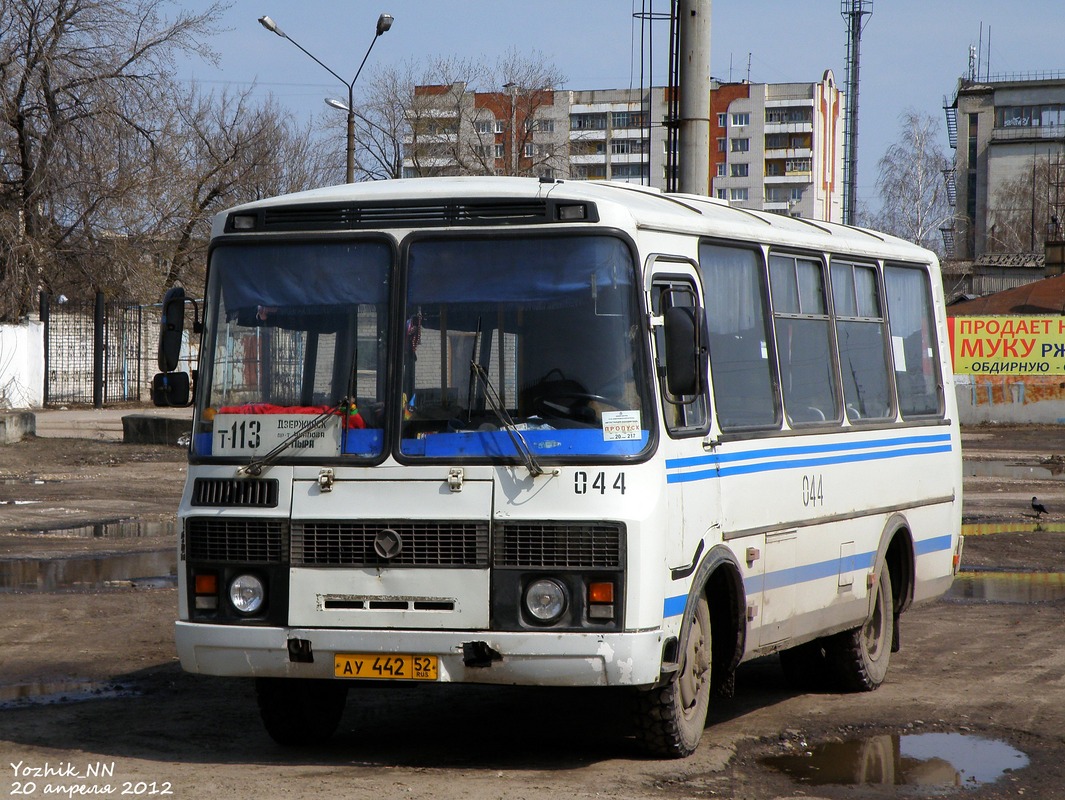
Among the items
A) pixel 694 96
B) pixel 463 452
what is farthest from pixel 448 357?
pixel 694 96

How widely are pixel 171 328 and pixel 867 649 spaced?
4634 millimetres

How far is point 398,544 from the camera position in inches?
257

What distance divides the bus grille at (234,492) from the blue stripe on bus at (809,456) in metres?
1.76

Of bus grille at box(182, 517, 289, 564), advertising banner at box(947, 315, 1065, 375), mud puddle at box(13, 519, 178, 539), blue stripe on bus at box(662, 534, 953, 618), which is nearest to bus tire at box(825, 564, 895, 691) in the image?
blue stripe on bus at box(662, 534, 953, 618)

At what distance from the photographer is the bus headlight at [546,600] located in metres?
6.39

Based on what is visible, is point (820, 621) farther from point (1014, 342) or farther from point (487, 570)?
point (1014, 342)

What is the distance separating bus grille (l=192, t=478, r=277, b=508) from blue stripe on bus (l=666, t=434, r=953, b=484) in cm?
176

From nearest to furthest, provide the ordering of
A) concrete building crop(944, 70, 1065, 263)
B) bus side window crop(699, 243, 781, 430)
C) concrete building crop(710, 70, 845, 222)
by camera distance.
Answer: bus side window crop(699, 243, 781, 430)
concrete building crop(944, 70, 1065, 263)
concrete building crop(710, 70, 845, 222)

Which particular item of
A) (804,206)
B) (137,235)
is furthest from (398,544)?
(804,206)

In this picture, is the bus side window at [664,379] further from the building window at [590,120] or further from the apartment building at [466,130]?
the building window at [590,120]

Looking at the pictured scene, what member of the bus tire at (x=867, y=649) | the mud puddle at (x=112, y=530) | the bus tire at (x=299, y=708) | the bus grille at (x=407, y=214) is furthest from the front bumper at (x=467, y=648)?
the mud puddle at (x=112, y=530)

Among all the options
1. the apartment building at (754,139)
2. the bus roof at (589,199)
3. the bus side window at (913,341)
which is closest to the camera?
the bus roof at (589,199)

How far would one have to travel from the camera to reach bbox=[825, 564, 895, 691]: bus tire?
9.09m

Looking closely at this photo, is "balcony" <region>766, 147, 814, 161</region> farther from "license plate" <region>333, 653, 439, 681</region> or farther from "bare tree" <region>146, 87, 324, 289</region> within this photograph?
"license plate" <region>333, 653, 439, 681</region>
